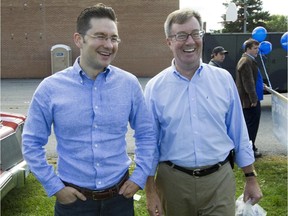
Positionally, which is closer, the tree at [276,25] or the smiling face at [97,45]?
the smiling face at [97,45]

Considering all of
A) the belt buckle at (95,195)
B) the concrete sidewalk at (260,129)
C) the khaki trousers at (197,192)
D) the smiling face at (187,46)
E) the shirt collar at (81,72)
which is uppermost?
the smiling face at (187,46)

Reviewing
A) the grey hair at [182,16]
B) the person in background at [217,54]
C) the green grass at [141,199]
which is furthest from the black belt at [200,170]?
the person in background at [217,54]

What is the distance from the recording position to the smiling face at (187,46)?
8.35 ft

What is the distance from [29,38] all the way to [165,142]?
2326 cm

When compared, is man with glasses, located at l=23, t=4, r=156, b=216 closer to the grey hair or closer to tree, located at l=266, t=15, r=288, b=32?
the grey hair

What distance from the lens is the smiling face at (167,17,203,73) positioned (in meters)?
2.54

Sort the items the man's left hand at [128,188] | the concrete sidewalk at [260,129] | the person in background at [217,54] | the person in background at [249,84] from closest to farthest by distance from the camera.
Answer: the man's left hand at [128,188] → the person in background at [249,84] → the concrete sidewalk at [260,129] → the person in background at [217,54]

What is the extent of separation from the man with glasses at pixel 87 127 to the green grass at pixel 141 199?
2104mm

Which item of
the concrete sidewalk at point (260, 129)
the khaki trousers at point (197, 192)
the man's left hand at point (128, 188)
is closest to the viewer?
the man's left hand at point (128, 188)

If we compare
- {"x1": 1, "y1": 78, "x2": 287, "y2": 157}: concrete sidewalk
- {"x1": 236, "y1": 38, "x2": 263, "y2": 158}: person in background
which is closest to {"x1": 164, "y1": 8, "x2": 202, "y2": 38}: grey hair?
{"x1": 236, "y1": 38, "x2": 263, "y2": 158}: person in background

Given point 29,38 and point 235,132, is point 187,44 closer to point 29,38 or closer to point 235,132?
point 235,132

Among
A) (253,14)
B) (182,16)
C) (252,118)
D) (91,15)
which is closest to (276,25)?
(253,14)

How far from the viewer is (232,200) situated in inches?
109

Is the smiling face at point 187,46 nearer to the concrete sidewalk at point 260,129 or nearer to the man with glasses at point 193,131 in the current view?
the man with glasses at point 193,131
